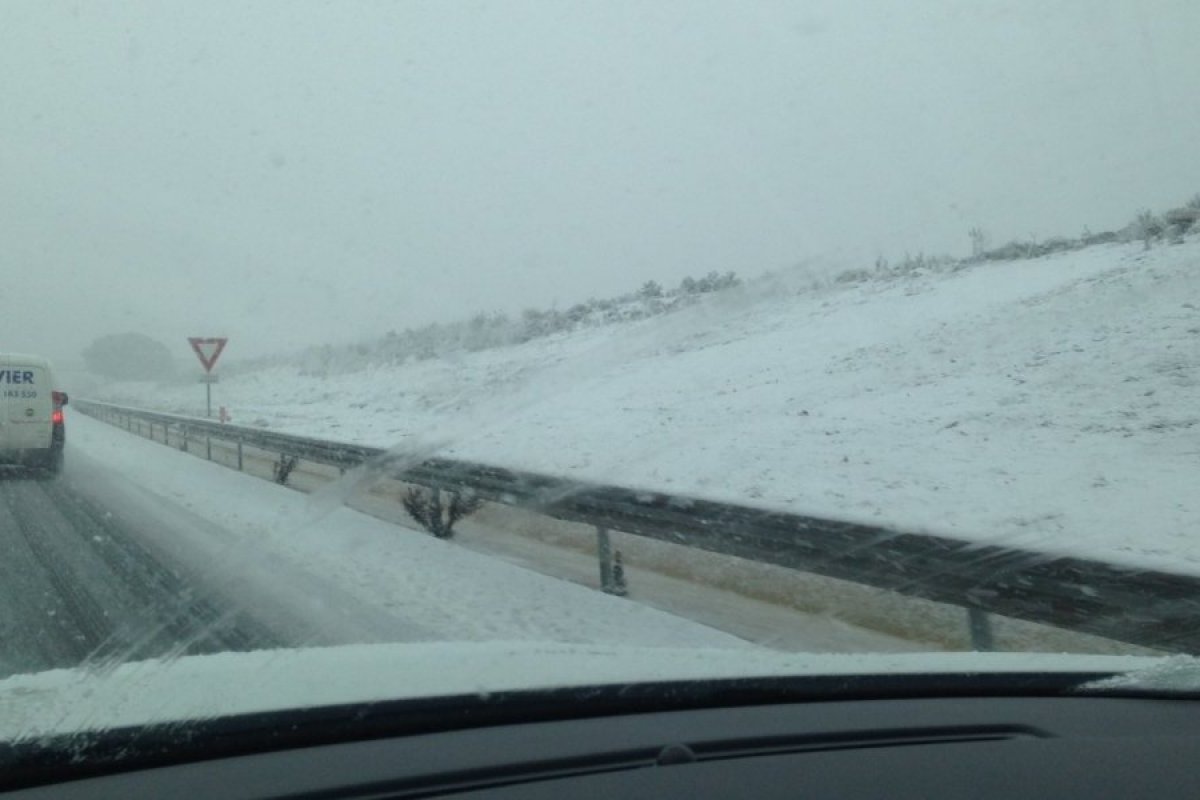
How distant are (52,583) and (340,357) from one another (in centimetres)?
4443

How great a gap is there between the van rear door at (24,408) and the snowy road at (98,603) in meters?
6.63

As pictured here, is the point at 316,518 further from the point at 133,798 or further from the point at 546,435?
the point at 133,798

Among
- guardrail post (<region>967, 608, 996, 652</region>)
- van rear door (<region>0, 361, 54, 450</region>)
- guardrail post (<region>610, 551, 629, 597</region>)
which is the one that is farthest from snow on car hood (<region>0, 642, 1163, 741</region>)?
van rear door (<region>0, 361, 54, 450</region>)

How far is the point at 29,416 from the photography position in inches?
722

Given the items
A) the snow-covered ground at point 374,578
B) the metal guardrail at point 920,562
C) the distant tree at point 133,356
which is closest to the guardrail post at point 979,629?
the metal guardrail at point 920,562

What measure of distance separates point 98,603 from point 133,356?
8253 cm

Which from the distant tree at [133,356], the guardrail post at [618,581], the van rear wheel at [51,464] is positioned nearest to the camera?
the guardrail post at [618,581]

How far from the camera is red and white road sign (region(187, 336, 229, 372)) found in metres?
24.8

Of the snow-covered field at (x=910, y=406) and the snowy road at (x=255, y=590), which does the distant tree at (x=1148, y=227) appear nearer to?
the snow-covered field at (x=910, y=406)

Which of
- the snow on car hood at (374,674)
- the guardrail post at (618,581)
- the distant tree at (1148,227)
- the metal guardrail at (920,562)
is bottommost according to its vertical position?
the guardrail post at (618,581)

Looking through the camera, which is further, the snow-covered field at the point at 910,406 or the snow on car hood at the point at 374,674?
the snow-covered field at the point at 910,406

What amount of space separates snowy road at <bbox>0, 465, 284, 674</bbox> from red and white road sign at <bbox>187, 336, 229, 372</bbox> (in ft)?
42.8

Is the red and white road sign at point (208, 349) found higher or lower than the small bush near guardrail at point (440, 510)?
higher

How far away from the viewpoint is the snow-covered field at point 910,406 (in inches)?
420
